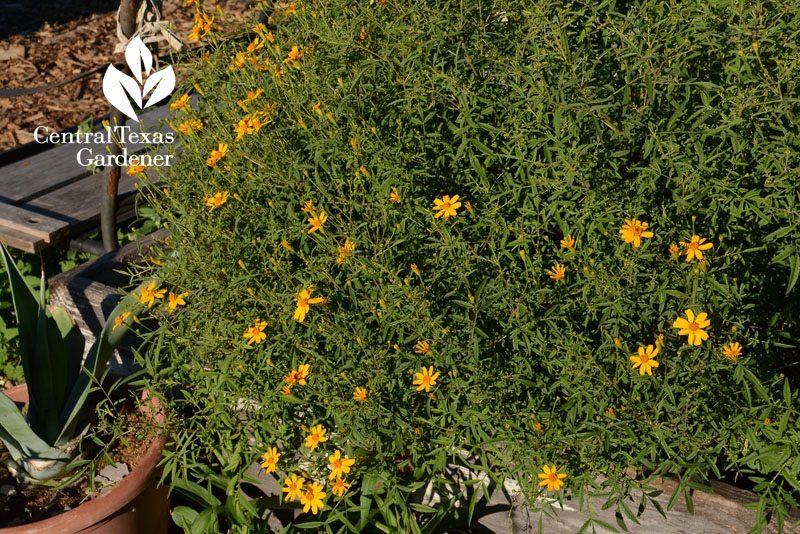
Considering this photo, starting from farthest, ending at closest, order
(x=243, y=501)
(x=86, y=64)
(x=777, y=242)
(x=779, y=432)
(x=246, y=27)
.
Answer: (x=86, y=64), (x=246, y=27), (x=243, y=501), (x=777, y=242), (x=779, y=432)

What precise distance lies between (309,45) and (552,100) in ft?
2.77

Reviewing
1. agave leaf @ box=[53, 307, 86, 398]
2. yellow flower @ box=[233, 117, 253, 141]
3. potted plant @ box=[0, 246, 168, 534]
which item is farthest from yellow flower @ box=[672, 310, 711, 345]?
agave leaf @ box=[53, 307, 86, 398]

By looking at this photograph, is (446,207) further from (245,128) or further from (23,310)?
(23,310)

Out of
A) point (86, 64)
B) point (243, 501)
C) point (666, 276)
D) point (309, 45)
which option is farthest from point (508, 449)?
point (86, 64)

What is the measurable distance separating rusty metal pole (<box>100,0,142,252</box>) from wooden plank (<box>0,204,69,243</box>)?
0.20 m

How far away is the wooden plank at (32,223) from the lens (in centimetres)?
299

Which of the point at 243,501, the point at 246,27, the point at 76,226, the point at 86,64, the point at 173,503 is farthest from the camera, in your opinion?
the point at 86,64

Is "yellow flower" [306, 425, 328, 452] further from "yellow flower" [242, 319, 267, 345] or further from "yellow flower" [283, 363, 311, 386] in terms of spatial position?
"yellow flower" [242, 319, 267, 345]

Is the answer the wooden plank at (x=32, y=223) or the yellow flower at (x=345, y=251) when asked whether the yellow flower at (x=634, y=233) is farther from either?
the wooden plank at (x=32, y=223)

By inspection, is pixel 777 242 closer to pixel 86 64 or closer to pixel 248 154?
pixel 248 154

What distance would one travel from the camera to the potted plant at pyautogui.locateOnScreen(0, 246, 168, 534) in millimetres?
2115

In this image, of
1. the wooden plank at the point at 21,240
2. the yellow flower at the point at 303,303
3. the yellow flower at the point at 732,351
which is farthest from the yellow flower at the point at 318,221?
the wooden plank at the point at 21,240

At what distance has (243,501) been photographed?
208cm

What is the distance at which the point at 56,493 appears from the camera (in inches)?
91.5
